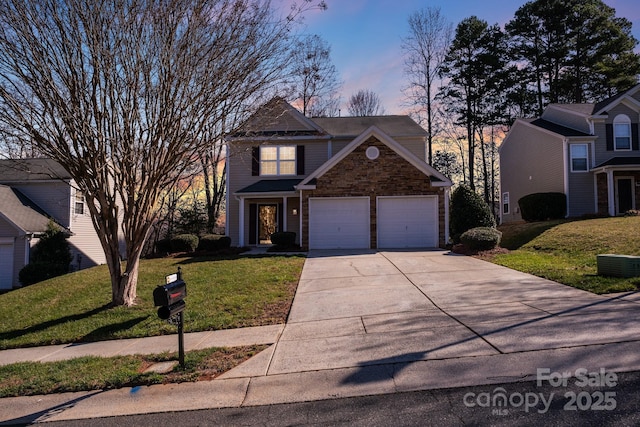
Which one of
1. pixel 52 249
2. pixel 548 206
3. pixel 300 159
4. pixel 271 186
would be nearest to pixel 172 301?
pixel 271 186

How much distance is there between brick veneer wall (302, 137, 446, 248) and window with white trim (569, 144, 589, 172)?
9.66 meters

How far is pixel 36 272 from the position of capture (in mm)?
17531

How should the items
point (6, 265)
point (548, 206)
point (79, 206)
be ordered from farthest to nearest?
point (79, 206), point (548, 206), point (6, 265)

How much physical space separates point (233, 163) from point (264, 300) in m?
12.9

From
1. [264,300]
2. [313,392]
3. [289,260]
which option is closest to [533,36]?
[289,260]

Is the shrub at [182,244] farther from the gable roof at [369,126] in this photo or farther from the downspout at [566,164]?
the downspout at [566,164]

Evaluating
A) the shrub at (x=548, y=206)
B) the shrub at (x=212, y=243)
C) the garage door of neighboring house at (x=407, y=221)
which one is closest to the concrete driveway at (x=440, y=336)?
the garage door of neighboring house at (x=407, y=221)

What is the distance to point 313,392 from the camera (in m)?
4.09

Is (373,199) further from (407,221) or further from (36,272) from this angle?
(36,272)

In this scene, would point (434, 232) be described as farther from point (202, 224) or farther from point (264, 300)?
point (202, 224)

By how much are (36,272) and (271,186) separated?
11.6 metres

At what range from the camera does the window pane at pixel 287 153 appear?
2034 centimetres

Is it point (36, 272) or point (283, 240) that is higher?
point (283, 240)

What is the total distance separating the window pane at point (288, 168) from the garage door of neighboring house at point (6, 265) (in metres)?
14.2
